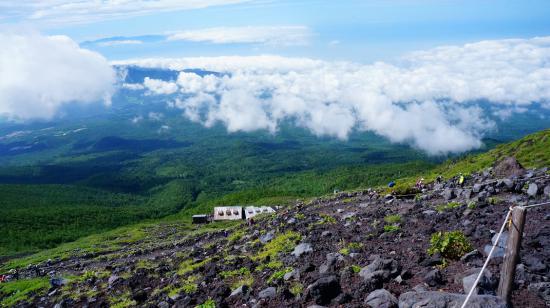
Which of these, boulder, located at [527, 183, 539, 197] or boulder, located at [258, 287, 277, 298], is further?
boulder, located at [527, 183, 539, 197]

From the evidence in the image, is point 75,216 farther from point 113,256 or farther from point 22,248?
point 113,256

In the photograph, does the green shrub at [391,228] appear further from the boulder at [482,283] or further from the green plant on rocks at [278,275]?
the boulder at [482,283]

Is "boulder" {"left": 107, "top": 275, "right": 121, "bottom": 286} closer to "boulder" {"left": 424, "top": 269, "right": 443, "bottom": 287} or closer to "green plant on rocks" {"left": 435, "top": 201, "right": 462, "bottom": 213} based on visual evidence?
"boulder" {"left": 424, "top": 269, "right": 443, "bottom": 287}

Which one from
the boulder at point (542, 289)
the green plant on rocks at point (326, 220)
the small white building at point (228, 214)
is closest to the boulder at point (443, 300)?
the boulder at point (542, 289)

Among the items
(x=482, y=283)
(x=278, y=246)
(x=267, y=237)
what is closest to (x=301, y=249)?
(x=278, y=246)

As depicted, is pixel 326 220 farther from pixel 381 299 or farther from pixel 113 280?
pixel 381 299

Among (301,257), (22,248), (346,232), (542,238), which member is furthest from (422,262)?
(22,248)

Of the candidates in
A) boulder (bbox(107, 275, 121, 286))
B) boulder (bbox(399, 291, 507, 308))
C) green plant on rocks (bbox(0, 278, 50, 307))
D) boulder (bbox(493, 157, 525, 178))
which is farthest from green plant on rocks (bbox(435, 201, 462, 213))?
green plant on rocks (bbox(0, 278, 50, 307))
